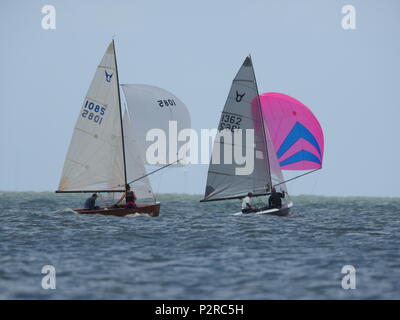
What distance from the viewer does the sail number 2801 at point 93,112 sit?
3709 cm

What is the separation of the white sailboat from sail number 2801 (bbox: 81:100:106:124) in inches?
234

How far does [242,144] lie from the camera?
123ft

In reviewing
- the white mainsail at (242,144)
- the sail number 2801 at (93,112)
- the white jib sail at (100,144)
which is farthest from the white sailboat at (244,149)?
the sail number 2801 at (93,112)

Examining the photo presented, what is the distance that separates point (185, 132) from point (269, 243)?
49.2ft

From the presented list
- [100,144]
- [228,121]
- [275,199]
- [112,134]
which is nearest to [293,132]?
[228,121]

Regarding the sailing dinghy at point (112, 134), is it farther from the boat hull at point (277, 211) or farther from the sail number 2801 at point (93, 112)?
the boat hull at point (277, 211)

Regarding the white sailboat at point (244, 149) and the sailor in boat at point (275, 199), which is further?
the white sailboat at point (244, 149)

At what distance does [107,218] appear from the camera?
1388 inches

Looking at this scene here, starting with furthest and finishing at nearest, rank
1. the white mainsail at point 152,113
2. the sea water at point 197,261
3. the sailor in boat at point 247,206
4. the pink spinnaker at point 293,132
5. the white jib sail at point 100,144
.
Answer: the pink spinnaker at point 293,132 → the white mainsail at point 152,113 → the white jib sail at point 100,144 → the sailor in boat at point 247,206 → the sea water at point 197,261

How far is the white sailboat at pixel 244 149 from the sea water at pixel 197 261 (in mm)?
7034

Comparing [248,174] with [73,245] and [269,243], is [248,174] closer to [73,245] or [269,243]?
[269,243]

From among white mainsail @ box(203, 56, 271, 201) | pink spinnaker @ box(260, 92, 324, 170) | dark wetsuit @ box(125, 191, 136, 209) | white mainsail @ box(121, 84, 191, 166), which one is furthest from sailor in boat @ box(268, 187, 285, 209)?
dark wetsuit @ box(125, 191, 136, 209)

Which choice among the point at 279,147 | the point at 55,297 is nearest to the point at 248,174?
the point at 279,147

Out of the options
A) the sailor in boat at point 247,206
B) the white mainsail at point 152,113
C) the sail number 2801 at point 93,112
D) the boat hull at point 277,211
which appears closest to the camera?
the boat hull at point 277,211
